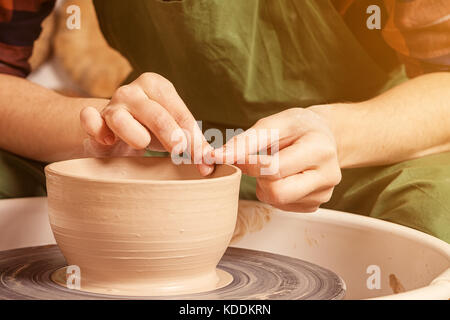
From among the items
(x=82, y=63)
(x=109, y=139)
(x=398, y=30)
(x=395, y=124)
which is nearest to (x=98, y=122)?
(x=109, y=139)

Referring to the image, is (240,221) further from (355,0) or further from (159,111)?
(355,0)

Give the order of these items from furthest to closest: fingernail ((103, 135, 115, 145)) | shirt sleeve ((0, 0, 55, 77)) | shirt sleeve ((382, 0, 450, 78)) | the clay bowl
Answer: shirt sleeve ((0, 0, 55, 77)), shirt sleeve ((382, 0, 450, 78)), fingernail ((103, 135, 115, 145)), the clay bowl

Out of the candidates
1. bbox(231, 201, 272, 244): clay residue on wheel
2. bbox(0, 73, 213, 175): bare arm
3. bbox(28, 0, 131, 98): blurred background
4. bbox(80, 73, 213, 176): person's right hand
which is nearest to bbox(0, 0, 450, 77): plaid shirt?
bbox(0, 73, 213, 175): bare arm

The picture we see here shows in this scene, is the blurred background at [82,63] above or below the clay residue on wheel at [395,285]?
above

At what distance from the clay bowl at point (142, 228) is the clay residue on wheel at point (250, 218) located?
33 cm

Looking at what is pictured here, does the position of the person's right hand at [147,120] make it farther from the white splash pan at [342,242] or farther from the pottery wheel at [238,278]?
the white splash pan at [342,242]

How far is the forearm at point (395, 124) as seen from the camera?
4.31 ft

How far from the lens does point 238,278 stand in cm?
100

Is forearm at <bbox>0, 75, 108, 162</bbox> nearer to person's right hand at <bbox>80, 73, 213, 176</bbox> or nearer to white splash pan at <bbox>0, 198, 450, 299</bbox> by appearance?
white splash pan at <bbox>0, 198, 450, 299</bbox>

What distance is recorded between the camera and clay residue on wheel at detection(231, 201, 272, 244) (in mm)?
1287

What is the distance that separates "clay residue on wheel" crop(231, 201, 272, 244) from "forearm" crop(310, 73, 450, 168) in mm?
200

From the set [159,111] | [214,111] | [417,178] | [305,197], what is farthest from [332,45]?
[159,111]

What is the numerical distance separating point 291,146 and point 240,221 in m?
0.33

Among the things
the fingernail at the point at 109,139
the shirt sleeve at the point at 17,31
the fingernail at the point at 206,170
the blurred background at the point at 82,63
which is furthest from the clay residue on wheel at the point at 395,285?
the blurred background at the point at 82,63
